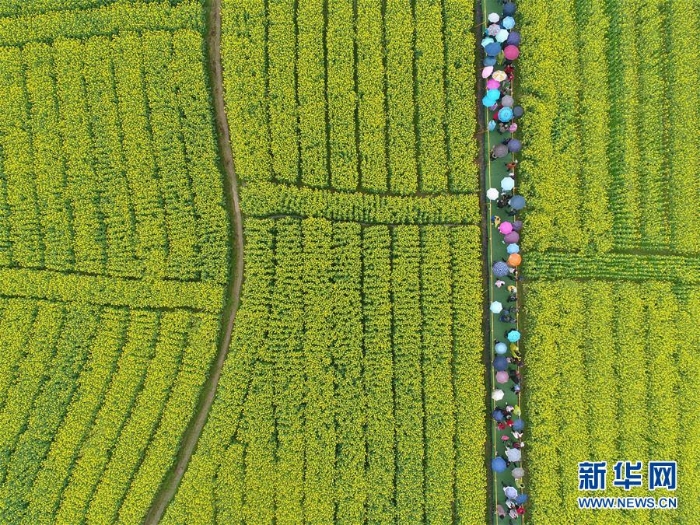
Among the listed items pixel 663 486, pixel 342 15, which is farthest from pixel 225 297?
pixel 663 486

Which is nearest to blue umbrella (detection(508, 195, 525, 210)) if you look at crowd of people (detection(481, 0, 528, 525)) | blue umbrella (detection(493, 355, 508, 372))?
crowd of people (detection(481, 0, 528, 525))

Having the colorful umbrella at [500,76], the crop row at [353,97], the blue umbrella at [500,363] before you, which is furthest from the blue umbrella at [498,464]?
the colorful umbrella at [500,76]

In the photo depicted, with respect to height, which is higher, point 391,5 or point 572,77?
point 391,5

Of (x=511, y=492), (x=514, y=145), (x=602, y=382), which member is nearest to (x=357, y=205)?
(x=514, y=145)

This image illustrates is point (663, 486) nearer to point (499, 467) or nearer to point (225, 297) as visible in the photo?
point (499, 467)

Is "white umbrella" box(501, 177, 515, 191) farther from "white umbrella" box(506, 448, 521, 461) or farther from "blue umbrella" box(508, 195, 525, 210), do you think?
"white umbrella" box(506, 448, 521, 461)

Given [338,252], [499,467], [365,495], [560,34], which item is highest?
[560,34]
